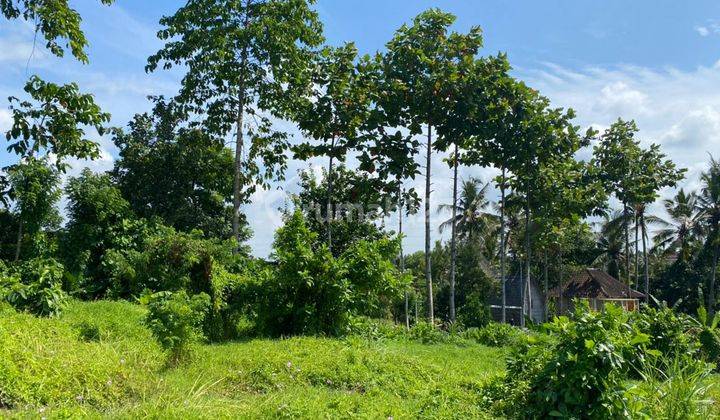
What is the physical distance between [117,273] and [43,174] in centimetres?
409

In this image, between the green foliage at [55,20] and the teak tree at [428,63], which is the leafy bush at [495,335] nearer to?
the teak tree at [428,63]

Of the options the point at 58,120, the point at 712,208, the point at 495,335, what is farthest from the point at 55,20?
the point at 712,208

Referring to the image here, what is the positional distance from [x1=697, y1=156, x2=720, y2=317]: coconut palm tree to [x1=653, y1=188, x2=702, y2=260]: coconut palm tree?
0.68 metres

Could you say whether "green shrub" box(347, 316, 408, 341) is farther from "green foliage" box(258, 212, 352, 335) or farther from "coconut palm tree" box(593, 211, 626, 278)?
"coconut palm tree" box(593, 211, 626, 278)

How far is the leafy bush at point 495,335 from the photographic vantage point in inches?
536

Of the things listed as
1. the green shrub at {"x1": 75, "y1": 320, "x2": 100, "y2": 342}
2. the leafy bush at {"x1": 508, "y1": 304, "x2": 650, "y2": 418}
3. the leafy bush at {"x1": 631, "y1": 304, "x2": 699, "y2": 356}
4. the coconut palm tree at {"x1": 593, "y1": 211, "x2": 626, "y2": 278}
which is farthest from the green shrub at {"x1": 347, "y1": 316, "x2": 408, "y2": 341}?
the coconut palm tree at {"x1": 593, "y1": 211, "x2": 626, "y2": 278}

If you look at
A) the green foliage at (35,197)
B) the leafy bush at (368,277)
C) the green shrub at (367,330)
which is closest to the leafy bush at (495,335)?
the green shrub at (367,330)

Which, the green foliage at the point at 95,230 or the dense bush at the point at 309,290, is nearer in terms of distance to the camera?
the dense bush at the point at 309,290

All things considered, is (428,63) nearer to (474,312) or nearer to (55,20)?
(55,20)

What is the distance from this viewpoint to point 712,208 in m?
36.0

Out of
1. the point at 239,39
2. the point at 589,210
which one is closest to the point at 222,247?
the point at 239,39

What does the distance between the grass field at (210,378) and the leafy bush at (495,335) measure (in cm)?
466

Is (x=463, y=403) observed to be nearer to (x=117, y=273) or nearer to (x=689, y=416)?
(x=689, y=416)

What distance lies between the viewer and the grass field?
17.4ft
